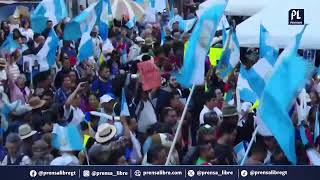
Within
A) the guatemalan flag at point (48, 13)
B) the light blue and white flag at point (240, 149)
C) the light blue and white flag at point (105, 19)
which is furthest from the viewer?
the light blue and white flag at point (105, 19)

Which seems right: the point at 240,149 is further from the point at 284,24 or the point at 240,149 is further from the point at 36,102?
the point at 36,102

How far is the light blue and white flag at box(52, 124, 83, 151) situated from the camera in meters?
7.28

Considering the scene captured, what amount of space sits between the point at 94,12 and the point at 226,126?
1393 mm

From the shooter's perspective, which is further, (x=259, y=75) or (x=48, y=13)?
(x=48, y=13)

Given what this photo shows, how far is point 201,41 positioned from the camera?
24.0 feet

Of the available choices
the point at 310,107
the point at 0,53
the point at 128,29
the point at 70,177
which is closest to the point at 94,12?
the point at 128,29

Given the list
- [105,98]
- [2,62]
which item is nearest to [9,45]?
[2,62]

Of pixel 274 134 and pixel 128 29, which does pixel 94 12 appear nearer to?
pixel 128 29

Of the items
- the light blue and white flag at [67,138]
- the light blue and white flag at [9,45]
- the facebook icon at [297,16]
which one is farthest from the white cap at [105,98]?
the facebook icon at [297,16]

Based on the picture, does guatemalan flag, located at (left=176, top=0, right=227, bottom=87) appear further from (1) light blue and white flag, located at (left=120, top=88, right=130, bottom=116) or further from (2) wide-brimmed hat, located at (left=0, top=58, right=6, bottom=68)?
(2) wide-brimmed hat, located at (left=0, top=58, right=6, bottom=68)

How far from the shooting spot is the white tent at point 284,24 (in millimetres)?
7301

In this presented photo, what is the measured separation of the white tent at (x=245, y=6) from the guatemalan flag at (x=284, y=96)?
43 cm

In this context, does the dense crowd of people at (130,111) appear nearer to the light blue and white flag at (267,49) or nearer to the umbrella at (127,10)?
the light blue and white flag at (267,49)

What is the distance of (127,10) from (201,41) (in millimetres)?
711
